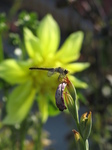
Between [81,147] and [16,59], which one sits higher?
[16,59]

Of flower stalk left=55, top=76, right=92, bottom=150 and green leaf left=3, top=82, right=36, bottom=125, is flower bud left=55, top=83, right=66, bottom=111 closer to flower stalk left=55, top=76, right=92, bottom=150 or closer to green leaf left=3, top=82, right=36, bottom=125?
flower stalk left=55, top=76, right=92, bottom=150

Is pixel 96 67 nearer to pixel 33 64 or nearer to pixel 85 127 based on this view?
pixel 33 64

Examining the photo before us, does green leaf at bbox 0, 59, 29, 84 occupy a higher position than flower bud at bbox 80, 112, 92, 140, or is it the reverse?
green leaf at bbox 0, 59, 29, 84

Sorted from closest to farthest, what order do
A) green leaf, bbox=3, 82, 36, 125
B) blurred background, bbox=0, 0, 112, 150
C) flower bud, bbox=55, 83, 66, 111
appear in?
flower bud, bbox=55, 83, 66, 111, green leaf, bbox=3, 82, 36, 125, blurred background, bbox=0, 0, 112, 150

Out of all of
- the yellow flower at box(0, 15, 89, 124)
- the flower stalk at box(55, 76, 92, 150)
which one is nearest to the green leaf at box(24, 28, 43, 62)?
the yellow flower at box(0, 15, 89, 124)

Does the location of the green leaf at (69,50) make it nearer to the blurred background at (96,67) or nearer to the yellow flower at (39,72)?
the yellow flower at (39,72)

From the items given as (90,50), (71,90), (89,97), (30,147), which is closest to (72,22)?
(90,50)

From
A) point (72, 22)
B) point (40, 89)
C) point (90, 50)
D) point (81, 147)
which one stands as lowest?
point (81, 147)

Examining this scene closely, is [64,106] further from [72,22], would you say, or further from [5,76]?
[72,22]
